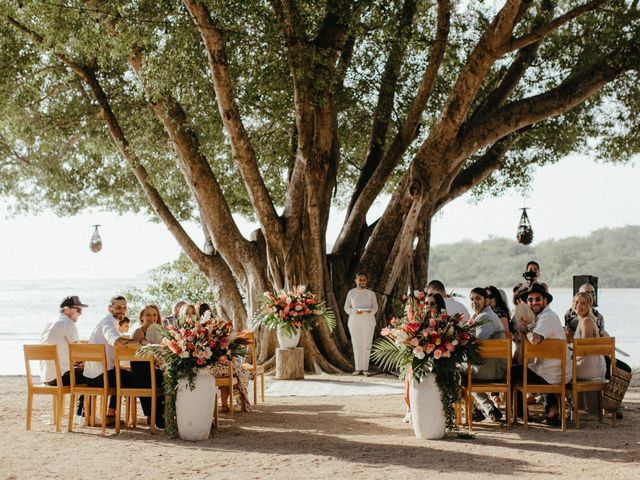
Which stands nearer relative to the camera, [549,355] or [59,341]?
[549,355]

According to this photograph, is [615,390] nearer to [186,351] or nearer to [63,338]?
[186,351]

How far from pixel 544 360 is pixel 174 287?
13.2 metres

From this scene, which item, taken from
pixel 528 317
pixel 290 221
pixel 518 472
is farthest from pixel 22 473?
pixel 290 221

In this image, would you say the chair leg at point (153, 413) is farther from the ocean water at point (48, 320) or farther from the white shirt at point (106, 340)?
the ocean water at point (48, 320)

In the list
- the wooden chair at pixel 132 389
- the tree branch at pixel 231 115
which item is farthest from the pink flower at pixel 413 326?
the tree branch at pixel 231 115

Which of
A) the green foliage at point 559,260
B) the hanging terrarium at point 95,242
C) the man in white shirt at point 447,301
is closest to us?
the man in white shirt at point 447,301

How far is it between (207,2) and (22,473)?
7299mm

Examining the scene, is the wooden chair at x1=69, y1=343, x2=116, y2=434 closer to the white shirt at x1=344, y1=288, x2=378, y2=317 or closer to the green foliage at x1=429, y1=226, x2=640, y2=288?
the white shirt at x1=344, y1=288, x2=378, y2=317

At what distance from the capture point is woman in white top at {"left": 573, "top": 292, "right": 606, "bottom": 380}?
8.94m

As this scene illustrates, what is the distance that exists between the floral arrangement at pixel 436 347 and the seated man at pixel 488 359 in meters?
0.51

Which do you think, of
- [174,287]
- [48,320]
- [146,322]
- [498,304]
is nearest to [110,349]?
[146,322]

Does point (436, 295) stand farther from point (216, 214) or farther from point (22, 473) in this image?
point (216, 214)

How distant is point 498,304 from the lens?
1015 centimetres

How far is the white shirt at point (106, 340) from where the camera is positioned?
878cm
